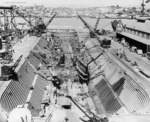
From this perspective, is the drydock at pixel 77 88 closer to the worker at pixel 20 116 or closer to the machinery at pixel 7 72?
the worker at pixel 20 116

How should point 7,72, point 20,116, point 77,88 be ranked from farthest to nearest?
point 77,88, point 7,72, point 20,116

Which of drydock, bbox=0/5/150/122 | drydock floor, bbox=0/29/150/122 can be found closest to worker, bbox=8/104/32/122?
drydock, bbox=0/5/150/122

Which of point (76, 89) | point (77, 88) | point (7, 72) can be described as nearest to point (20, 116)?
point (7, 72)

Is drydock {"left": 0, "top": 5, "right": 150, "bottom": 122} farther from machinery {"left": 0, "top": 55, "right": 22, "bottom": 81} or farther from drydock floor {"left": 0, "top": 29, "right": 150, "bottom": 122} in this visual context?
machinery {"left": 0, "top": 55, "right": 22, "bottom": 81}

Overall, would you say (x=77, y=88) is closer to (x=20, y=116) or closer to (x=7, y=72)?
(x=7, y=72)

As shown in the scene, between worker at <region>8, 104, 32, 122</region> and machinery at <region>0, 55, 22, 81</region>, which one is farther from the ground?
worker at <region>8, 104, 32, 122</region>

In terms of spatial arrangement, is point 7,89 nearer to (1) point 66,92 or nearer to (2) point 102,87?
(1) point 66,92

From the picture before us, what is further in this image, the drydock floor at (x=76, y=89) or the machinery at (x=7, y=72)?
the machinery at (x=7, y=72)

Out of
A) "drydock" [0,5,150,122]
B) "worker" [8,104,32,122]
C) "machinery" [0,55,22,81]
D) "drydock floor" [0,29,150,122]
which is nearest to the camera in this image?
"worker" [8,104,32,122]

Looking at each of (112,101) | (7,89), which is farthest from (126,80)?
(7,89)

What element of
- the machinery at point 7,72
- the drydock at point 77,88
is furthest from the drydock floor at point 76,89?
the machinery at point 7,72
